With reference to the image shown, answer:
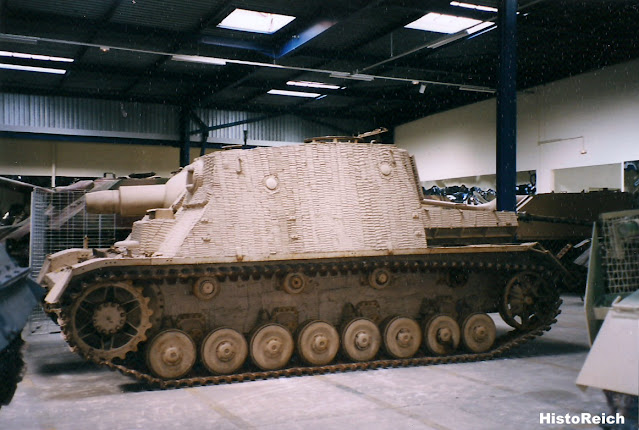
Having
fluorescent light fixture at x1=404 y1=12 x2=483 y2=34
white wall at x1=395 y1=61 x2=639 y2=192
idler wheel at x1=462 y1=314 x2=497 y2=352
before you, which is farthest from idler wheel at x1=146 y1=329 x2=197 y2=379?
white wall at x1=395 y1=61 x2=639 y2=192

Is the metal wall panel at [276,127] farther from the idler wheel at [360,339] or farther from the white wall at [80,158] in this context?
the idler wheel at [360,339]

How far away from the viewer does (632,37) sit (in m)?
16.2

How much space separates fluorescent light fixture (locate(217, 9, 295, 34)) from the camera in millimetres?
15586

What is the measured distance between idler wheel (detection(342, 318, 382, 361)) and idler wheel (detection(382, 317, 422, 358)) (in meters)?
0.18

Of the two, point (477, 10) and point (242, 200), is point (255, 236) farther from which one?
point (477, 10)

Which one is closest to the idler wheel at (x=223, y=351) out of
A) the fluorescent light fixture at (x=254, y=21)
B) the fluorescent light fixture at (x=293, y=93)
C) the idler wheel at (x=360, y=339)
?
the idler wheel at (x=360, y=339)

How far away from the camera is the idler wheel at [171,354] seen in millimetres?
7500

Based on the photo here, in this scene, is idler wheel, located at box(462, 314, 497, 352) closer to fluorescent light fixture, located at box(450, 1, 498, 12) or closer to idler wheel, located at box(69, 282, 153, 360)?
idler wheel, located at box(69, 282, 153, 360)

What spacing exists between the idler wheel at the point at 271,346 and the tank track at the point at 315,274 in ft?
0.52

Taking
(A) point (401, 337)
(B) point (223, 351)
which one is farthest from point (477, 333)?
(B) point (223, 351)

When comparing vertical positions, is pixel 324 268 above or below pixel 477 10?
below

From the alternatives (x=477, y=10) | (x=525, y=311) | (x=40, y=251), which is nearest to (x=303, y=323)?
(x=525, y=311)

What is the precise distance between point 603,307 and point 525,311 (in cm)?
520

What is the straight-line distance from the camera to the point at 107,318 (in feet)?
23.9
